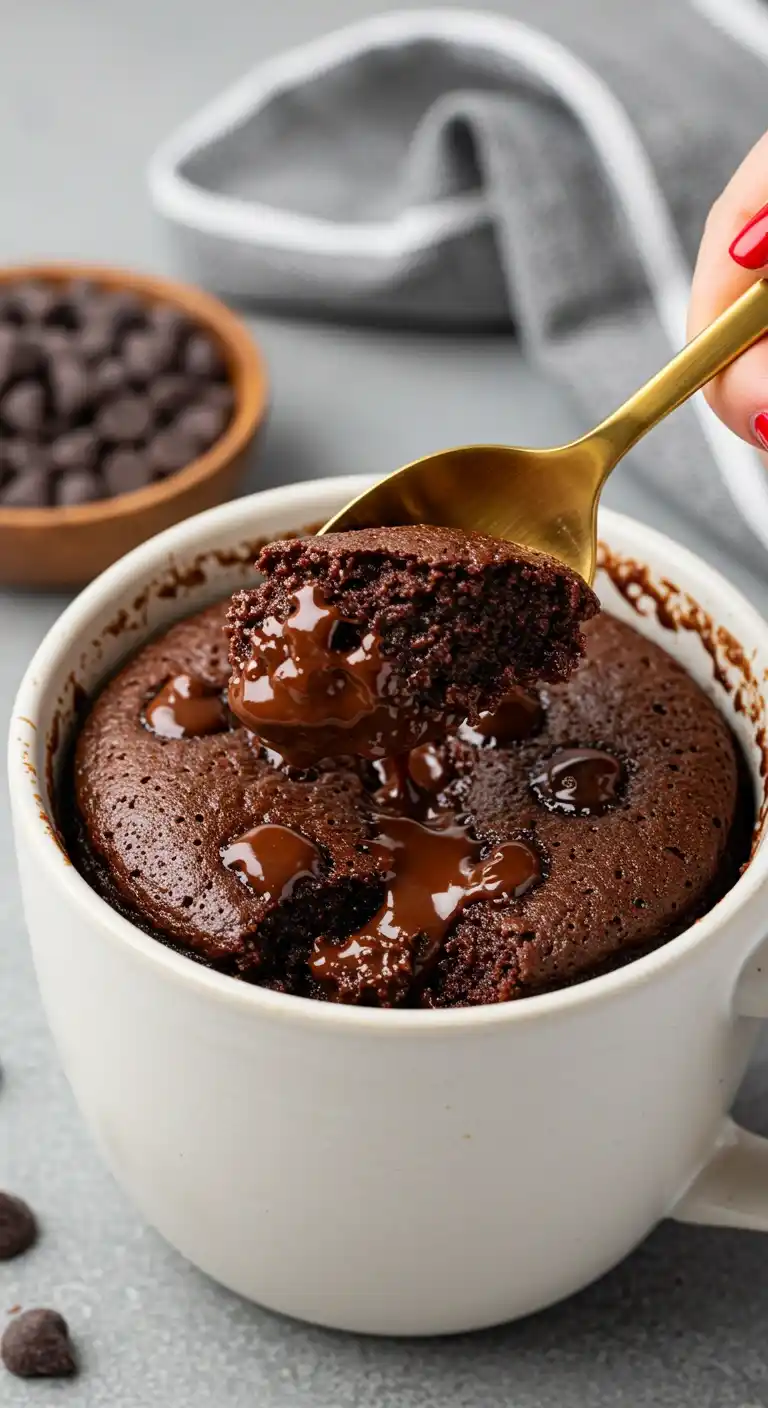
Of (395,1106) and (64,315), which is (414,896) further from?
(64,315)

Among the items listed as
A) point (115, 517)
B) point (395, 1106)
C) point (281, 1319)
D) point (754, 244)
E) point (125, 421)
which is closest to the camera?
point (395, 1106)

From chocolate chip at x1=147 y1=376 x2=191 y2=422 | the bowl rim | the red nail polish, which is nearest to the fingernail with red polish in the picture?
the red nail polish

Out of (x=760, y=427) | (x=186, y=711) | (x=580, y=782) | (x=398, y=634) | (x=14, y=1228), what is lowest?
(x=14, y=1228)

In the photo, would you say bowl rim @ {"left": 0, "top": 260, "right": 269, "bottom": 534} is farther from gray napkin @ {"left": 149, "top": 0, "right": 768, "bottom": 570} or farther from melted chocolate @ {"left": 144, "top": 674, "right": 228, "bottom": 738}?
melted chocolate @ {"left": 144, "top": 674, "right": 228, "bottom": 738}

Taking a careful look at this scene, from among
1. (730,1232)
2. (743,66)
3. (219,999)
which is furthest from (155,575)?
(743,66)

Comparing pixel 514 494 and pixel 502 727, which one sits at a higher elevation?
pixel 514 494

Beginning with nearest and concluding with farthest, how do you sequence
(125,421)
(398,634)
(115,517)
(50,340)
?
(398,634), (115,517), (125,421), (50,340)

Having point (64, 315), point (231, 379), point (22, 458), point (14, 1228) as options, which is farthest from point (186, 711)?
point (64, 315)
